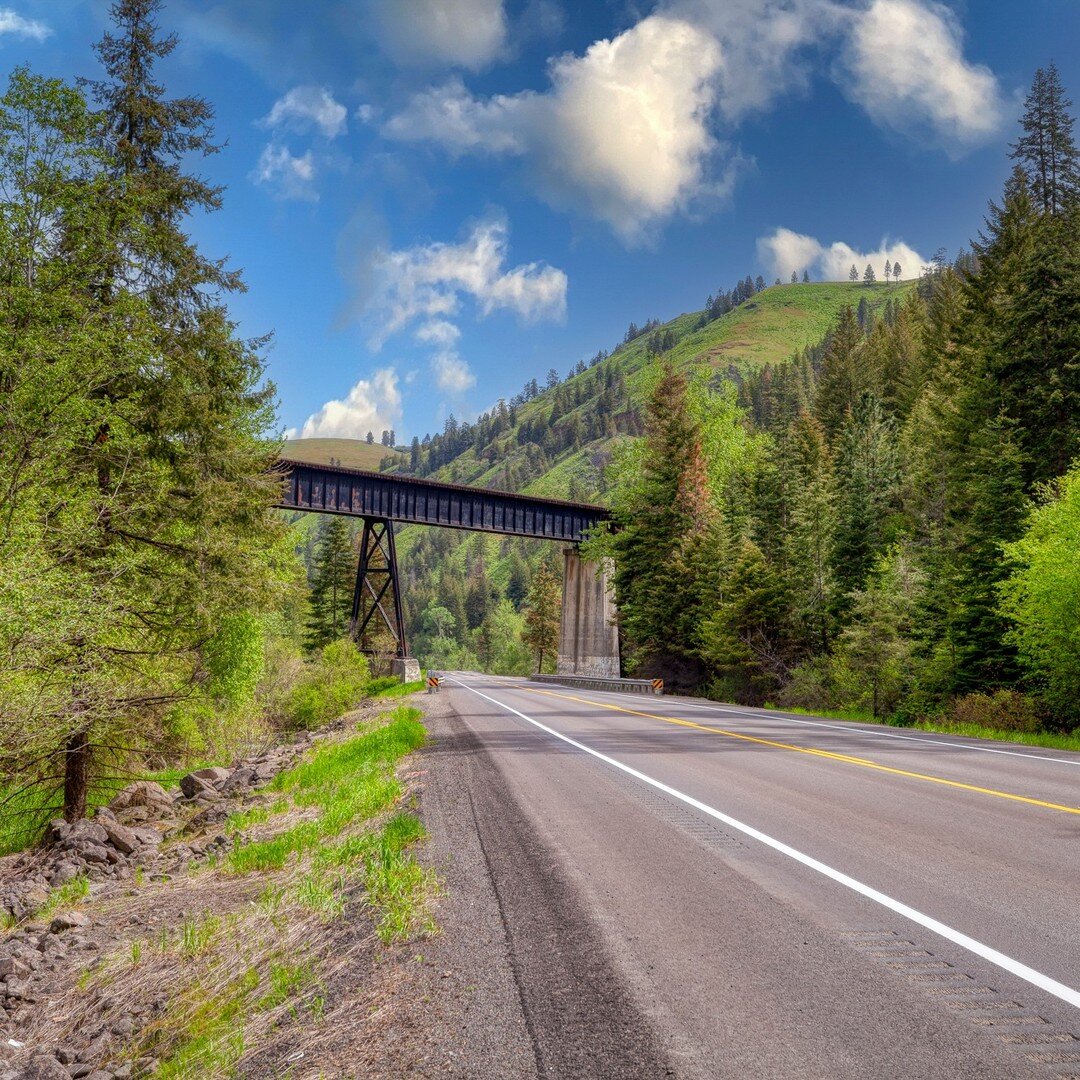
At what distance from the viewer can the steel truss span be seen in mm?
47375

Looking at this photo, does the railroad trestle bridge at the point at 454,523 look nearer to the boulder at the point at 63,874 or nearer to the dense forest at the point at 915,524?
the dense forest at the point at 915,524

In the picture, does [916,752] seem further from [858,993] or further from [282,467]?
[282,467]

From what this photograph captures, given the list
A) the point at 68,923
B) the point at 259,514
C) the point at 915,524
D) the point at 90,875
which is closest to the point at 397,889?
the point at 68,923

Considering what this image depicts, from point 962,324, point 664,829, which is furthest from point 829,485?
point 664,829

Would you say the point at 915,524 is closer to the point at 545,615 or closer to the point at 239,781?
the point at 239,781

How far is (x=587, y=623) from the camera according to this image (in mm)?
57969

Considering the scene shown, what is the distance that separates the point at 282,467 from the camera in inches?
1610

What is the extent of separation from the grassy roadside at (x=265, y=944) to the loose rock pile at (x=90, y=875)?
0.24 meters

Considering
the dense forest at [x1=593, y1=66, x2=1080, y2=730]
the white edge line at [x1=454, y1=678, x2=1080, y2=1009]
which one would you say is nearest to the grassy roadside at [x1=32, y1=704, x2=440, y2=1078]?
the white edge line at [x1=454, y1=678, x2=1080, y2=1009]

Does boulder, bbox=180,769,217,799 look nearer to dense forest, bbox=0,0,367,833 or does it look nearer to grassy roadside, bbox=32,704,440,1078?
dense forest, bbox=0,0,367,833

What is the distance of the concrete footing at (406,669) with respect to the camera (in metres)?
45.9

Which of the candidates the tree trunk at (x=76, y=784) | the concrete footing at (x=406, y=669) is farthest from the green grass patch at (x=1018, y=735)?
the concrete footing at (x=406, y=669)

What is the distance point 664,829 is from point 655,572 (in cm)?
3844

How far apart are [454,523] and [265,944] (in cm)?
4926
